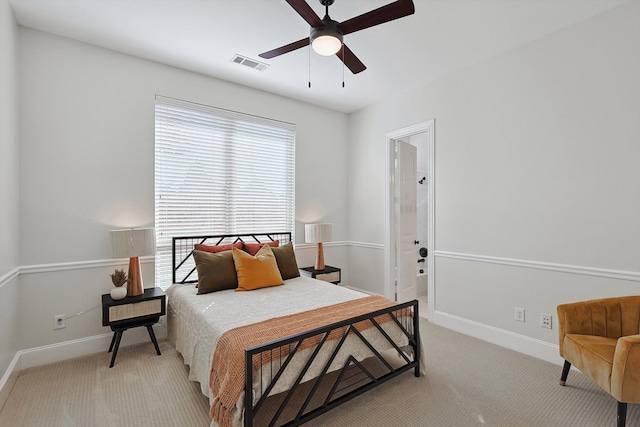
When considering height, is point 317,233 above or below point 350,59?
below

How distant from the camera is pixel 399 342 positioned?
7.99 feet

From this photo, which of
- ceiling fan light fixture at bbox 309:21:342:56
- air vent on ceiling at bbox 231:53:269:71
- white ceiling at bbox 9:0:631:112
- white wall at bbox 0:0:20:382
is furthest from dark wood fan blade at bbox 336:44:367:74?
white wall at bbox 0:0:20:382

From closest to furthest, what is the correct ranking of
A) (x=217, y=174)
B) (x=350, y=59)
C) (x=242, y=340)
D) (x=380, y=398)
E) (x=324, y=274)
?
(x=242, y=340)
(x=380, y=398)
(x=350, y=59)
(x=217, y=174)
(x=324, y=274)

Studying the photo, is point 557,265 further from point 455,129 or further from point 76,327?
point 76,327

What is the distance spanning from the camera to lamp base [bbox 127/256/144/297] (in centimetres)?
288

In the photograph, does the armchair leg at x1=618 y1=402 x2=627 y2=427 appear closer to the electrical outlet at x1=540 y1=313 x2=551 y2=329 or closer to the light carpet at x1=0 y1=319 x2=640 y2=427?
the light carpet at x1=0 y1=319 x2=640 y2=427

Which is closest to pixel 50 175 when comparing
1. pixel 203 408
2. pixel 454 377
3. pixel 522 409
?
pixel 203 408

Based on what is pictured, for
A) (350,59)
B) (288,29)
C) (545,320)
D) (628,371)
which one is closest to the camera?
(628,371)

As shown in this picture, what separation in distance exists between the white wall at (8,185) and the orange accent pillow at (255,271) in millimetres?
1682

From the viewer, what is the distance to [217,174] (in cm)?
374

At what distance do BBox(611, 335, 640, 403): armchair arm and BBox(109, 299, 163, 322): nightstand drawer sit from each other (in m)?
3.37

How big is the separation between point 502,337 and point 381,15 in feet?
10.1

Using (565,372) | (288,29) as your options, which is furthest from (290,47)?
(565,372)

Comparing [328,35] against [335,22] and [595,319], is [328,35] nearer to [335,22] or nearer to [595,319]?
[335,22]
